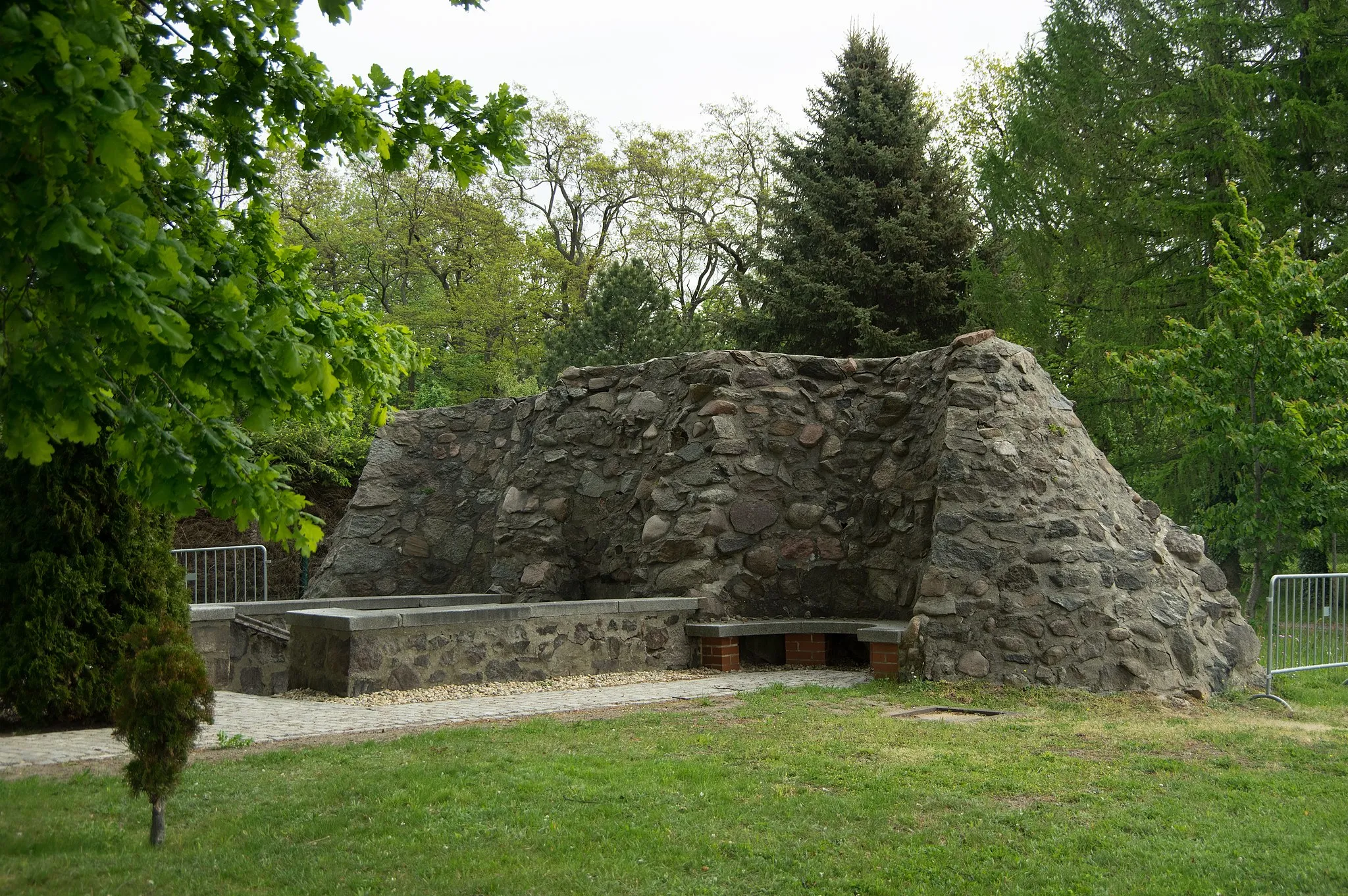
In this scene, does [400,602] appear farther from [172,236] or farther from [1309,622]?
[1309,622]

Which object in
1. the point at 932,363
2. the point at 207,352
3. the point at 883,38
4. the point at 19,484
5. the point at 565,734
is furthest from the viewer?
the point at 883,38

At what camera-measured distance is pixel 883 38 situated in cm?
1800

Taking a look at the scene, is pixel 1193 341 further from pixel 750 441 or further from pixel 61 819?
pixel 61 819

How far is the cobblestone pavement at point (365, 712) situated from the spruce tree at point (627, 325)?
9313 millimetres

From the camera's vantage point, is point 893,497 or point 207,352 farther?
point 893,497

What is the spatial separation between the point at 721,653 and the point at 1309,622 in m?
4.84

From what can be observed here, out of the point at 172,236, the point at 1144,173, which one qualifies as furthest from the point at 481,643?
the point at 1144,173

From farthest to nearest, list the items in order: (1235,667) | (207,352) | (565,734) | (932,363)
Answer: (932,363)
(1235,667)
(565,734)
(207,352)

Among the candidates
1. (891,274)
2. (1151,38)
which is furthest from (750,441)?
(1151,38)

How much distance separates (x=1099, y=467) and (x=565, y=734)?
5.40 metres

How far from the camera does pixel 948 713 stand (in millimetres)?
6859

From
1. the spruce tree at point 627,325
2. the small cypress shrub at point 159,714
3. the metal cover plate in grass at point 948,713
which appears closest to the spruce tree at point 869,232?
the spruce tree at point 627,325

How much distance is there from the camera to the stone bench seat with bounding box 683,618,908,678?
9.23 m

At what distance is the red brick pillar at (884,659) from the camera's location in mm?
8328
